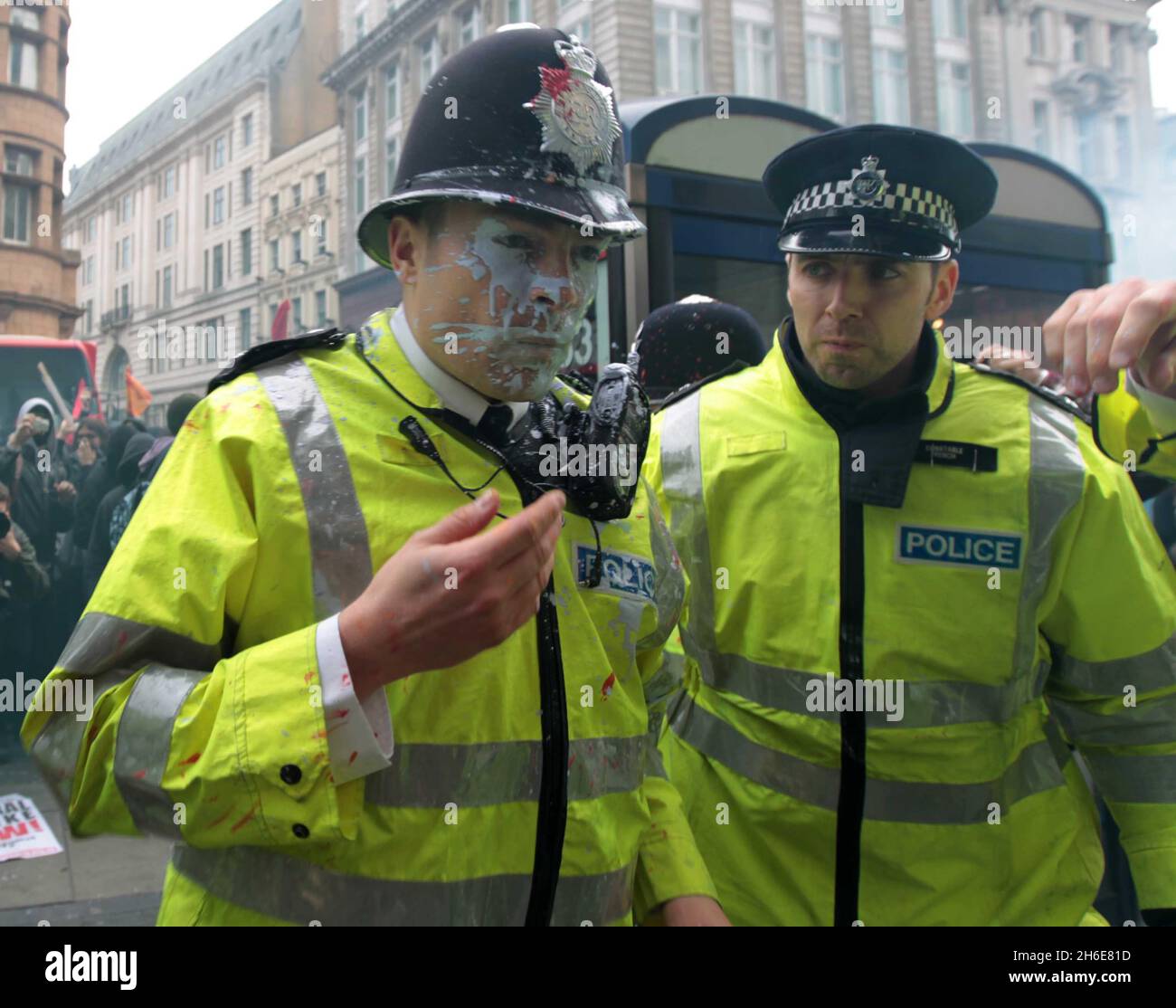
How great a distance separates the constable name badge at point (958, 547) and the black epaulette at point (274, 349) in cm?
121

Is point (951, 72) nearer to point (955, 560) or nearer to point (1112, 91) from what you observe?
point (1112, 91)

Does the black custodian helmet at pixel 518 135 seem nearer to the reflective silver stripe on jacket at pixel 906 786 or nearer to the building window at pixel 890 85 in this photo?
the reflective silver stripe on jacket at pixel 906 786

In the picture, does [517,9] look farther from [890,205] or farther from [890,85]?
[890,205]

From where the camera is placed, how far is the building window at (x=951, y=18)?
27438 millimetres

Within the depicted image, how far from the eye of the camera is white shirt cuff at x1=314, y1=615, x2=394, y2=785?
1.11 metres

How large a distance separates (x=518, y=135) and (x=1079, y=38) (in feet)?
97.3

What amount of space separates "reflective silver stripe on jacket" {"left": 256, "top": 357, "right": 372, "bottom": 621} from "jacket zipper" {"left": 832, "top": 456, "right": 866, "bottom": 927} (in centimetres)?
110

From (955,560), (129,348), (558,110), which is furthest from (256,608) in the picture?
(129,348)

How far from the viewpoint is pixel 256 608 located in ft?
4.17

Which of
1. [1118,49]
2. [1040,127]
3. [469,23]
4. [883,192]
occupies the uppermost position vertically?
[1118,49]

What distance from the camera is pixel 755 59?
24953mm

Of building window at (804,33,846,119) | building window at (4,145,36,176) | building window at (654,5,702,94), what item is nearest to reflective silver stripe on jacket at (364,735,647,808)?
building window at (4,145,36,176)

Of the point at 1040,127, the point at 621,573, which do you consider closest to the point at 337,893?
the point at 621,573

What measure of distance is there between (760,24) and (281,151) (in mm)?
16768
